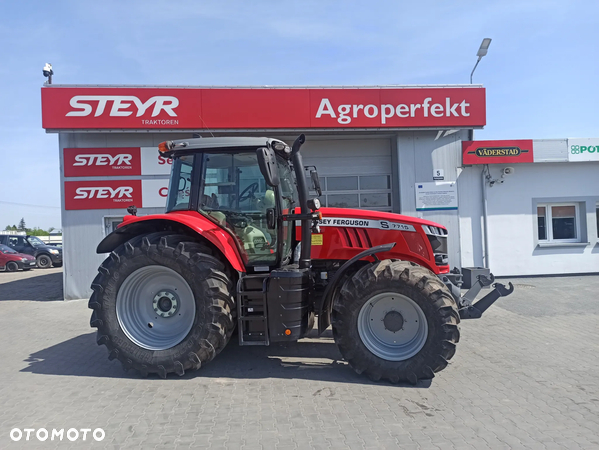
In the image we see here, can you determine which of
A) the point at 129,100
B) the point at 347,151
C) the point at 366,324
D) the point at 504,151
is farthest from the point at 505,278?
the point at 129,100

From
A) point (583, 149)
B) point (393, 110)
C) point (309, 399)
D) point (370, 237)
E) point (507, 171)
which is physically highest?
point (393, 110)

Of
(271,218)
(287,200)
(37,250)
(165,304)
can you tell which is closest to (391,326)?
(271,218)

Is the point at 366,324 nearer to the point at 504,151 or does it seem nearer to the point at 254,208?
the point at 254,208

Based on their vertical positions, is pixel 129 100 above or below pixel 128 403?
above

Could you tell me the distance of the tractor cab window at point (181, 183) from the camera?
5.20 m

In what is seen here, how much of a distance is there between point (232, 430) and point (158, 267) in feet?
6.91

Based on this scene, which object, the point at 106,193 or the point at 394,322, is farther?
the point at 106,193

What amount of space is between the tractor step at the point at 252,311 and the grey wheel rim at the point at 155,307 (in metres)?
0.61

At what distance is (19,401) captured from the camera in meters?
4.23

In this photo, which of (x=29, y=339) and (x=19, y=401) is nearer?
(x=19, y=401)

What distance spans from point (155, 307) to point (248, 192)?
1.75 m

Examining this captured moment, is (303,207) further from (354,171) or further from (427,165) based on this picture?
(427,165)

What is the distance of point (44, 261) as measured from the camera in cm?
2020

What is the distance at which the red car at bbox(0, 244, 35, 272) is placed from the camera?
18.8m
